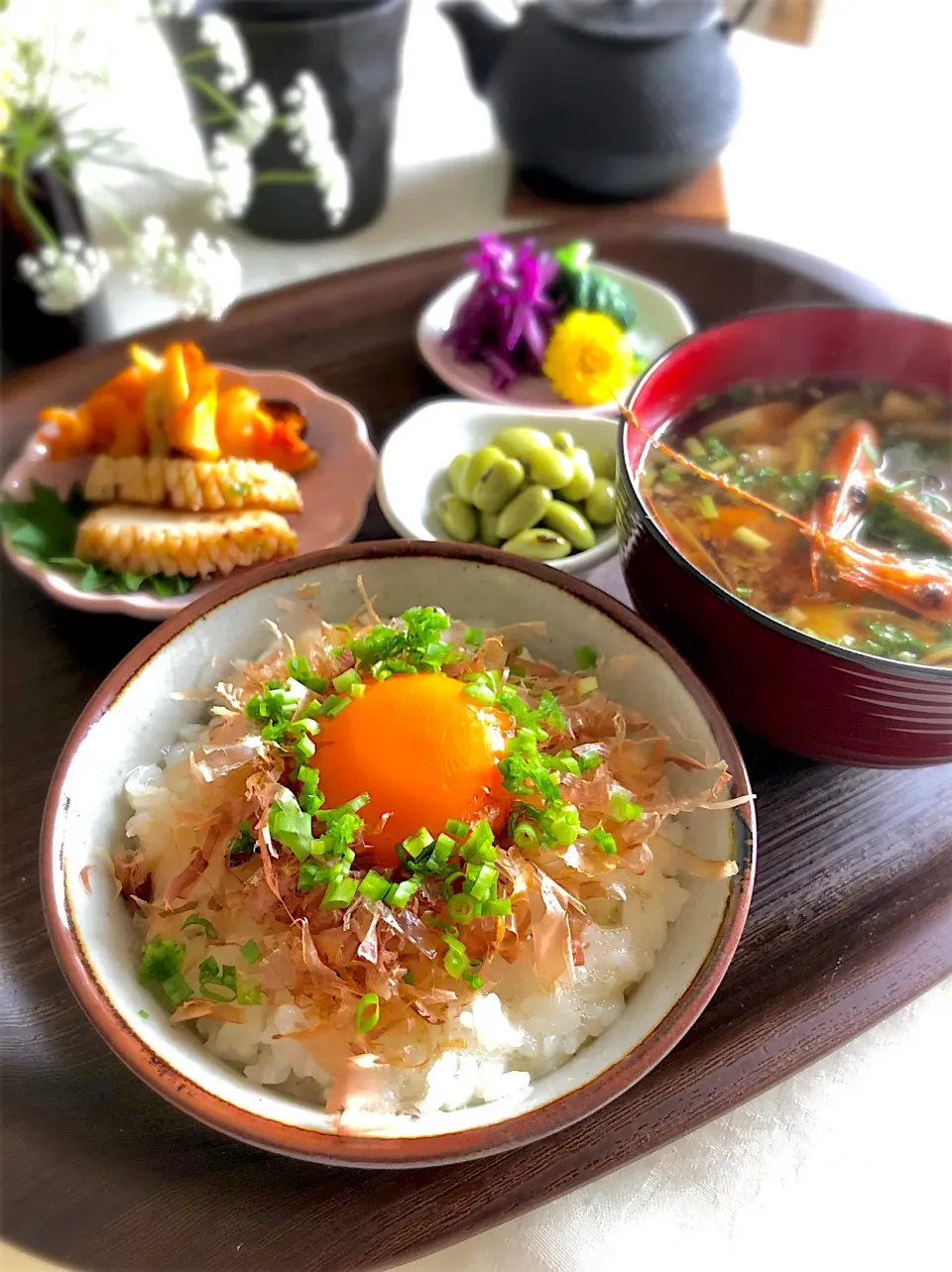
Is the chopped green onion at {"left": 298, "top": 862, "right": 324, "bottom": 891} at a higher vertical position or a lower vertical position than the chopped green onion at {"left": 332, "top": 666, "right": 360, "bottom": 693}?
lower

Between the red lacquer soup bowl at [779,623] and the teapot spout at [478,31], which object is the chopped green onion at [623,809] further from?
the teapot spout at [478,31]

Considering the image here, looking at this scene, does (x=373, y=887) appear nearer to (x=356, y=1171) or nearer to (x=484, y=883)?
(x=484, y=883)

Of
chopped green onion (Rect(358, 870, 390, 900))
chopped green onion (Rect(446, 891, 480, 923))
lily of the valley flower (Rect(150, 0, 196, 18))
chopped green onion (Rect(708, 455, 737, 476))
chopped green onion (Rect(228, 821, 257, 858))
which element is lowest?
chopped green onion (Rect(446, 891, 480, 923))

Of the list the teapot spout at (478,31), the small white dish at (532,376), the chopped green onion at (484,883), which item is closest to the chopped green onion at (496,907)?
the chopped green onion at (484,883)

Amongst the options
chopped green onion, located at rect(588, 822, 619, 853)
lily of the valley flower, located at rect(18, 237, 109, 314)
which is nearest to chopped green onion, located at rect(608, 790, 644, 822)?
chopped green onion, located at rect(588, 822, 619, 853)

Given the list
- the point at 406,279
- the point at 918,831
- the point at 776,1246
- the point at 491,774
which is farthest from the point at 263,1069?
the point at 406,279

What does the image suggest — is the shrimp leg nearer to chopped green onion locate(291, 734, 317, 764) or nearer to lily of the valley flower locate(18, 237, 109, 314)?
chopped green onion locate(291, 734, 317, 764)

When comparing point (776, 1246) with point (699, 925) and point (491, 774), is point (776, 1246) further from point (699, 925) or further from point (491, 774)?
point (491, 774)

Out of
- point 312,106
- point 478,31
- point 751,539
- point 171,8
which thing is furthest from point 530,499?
point 478,31
